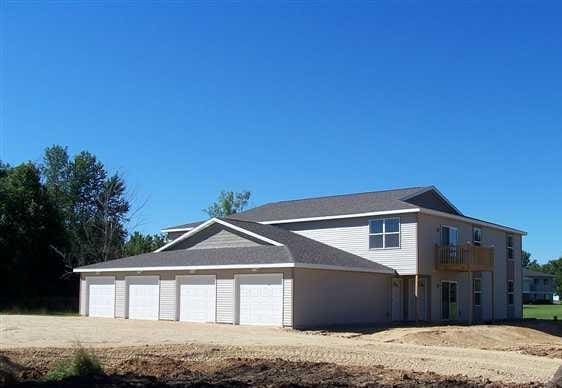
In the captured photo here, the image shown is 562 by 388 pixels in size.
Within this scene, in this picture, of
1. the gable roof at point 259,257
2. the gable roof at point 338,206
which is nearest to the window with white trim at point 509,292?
the gable roof at point 338,206

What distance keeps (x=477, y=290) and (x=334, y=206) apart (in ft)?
29.5

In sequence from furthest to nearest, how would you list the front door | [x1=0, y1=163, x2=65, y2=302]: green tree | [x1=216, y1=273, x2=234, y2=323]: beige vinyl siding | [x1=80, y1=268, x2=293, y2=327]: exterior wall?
[x1=0, y1=163, x2=65, y2=302]: green tree, the front door, [x1=216, y1=273, x2=234, y2=323]: beige vinyl siding, [x1=80, y1=268, x2=293, y2=327]: exterior wall

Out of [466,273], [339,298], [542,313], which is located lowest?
[542,313]

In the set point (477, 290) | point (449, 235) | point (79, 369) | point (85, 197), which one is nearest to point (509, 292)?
point (477, 290)

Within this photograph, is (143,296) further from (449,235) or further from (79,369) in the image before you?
(79,369)

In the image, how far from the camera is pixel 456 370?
14.5 metres

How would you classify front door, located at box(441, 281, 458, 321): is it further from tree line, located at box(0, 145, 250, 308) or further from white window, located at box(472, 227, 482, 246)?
tree line, located at box(0, 145, 250, 308)

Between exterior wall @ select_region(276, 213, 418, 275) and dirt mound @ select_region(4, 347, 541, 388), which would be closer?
dirt mound @ select_region(4, 347, 541, 388)

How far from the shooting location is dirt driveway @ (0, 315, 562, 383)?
15289 mm

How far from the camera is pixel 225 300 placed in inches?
1145

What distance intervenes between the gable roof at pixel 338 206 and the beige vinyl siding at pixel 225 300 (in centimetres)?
763

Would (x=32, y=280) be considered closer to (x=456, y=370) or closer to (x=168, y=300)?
(x=168, y=300)

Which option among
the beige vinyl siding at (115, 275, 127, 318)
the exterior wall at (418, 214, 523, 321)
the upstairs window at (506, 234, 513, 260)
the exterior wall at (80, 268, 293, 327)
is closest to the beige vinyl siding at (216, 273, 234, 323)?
the exterior wall at (80, 268, 293, 327)

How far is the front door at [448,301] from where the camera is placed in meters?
34.7
